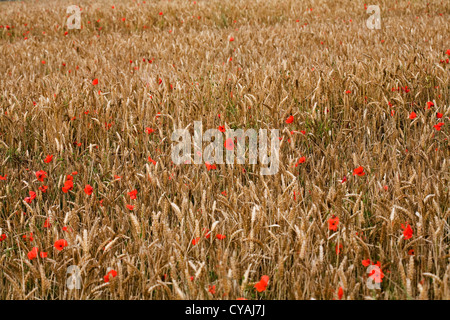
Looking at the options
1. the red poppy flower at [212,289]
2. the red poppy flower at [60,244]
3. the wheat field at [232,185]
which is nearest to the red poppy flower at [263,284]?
the wheat field at [232,185]

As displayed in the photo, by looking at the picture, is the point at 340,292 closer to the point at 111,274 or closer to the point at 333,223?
the point at 333,223

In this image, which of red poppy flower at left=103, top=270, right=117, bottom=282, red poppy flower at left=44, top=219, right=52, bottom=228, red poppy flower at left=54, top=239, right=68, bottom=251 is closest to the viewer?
red poppy flower at left=103, top=270, right=117, bottom=282

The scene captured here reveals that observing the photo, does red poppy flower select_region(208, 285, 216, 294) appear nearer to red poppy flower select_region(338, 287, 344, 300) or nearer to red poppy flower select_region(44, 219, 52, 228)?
red poppy flower select_region(338, 287, 344, 300)

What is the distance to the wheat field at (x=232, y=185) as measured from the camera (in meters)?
1.23

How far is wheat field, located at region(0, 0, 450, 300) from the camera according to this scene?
4.04 feet

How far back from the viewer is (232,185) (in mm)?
1694

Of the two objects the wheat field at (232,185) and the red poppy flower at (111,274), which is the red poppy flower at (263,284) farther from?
the red poppy flower at (111,274)

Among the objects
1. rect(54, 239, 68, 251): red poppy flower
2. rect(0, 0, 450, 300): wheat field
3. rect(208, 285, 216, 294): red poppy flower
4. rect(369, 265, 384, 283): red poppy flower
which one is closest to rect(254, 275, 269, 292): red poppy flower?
rect(0, 0, 450, 300): wheat field

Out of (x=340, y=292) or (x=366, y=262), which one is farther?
(x=366, y=262)

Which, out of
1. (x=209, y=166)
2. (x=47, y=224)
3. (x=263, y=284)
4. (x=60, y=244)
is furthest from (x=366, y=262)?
(x=47, y=224)

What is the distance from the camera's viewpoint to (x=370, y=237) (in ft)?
4.68

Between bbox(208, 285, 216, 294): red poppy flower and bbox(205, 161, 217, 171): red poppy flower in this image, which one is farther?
bbox(205, 161, 217, 171): red poppy flower
